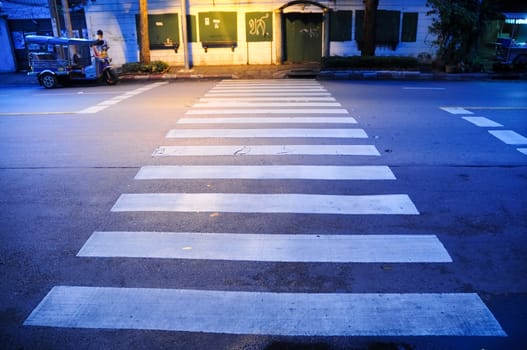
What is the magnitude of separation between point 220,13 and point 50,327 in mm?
21731

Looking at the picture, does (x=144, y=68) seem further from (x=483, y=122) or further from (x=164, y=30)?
(x=483, y=122)

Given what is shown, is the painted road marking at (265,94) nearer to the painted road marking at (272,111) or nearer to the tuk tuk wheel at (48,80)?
the painted road marking at (272,111)

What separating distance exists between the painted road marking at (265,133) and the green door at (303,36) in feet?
49.7

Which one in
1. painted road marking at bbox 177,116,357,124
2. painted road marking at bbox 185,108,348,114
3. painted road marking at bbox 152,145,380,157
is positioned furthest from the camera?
painted road marking at bbox 185,108,348,114

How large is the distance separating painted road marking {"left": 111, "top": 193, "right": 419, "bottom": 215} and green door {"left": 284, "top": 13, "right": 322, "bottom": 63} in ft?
61.5

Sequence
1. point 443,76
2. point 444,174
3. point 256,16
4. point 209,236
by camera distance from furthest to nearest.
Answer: point 256,16, point 443,76, point 444,174, point 209,236

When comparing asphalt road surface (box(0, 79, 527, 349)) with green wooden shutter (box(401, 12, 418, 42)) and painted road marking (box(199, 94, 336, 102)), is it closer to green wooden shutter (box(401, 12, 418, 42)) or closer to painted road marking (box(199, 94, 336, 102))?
painted road marking (box(199, 94, 336, 102))

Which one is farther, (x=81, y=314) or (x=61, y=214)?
(x=61, y=214)

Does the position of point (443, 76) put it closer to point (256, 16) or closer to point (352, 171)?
point (256, 16)

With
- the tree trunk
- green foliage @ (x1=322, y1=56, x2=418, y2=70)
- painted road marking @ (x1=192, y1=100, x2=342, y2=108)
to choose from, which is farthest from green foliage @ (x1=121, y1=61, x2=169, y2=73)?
the tree trunk

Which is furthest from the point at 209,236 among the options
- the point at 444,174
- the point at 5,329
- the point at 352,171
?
the point at 444,174

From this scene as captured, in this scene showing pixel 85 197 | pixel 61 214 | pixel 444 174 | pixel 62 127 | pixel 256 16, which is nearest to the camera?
pixel 61 214

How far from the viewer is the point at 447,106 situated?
11.5 metres

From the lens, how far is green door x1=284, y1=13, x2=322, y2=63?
22.5 meters
